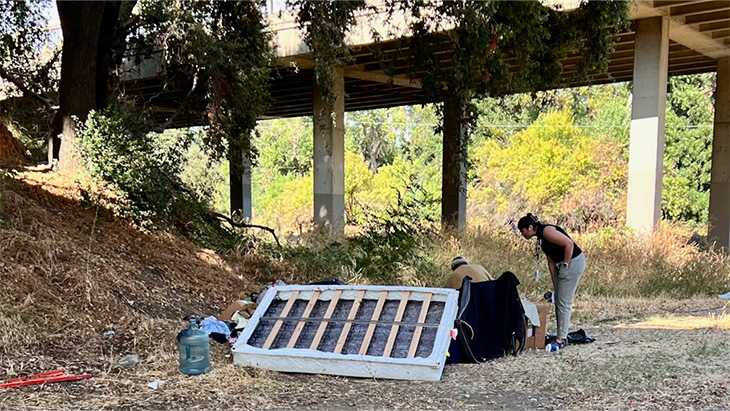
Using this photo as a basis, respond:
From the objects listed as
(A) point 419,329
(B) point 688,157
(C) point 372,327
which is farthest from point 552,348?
(B) point 688,157

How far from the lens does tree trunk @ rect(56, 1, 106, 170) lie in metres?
7.78

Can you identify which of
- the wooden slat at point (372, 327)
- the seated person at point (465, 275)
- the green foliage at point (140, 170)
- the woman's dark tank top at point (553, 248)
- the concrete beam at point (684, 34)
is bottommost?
the wooden slat at point (372, 327)

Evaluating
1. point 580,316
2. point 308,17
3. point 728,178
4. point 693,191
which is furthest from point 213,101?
point 693,191

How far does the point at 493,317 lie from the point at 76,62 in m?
6.55

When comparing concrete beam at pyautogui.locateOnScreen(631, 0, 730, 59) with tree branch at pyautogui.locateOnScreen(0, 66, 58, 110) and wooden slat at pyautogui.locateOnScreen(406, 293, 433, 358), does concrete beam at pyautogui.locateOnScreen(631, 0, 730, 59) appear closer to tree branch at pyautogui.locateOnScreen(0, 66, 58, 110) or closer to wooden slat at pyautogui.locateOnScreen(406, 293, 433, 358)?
wooden slat at pyautogui.locateOnScreen(406, 293, 433, 358)

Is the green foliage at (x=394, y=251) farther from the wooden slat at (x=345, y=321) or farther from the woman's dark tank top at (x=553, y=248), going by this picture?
the wooden slat at (x=345, y=321)

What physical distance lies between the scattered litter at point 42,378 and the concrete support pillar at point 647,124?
37.0ft

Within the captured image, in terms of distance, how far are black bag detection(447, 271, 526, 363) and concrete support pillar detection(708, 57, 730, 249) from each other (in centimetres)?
1263

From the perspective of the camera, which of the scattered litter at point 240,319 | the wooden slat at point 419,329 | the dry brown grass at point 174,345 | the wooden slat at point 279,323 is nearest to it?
the dry brown grass at point 174,345

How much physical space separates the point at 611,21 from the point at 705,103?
2167cm

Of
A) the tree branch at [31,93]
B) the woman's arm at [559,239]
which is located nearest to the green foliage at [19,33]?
the tree branch at [31,93]

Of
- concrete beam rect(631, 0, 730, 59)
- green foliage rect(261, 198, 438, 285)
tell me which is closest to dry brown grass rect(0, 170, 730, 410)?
green foliage rect(261, 198, 438, 285)

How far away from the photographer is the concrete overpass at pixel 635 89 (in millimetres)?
11906

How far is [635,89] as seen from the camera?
12508 mm
